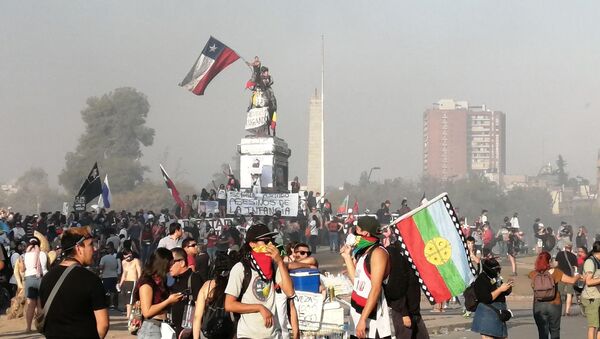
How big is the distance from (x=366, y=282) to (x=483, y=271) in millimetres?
3156

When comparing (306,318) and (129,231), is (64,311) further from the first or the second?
(129,231)

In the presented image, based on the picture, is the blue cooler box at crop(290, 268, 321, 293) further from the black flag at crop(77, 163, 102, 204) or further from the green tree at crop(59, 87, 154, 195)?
the green tree at crop(59, 87, 154, 195)

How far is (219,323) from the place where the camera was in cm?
1030

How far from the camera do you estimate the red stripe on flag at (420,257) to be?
11898 mm

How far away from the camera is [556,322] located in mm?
14836

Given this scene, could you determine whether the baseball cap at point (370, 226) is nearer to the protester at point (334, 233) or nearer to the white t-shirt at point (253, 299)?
the white t-shirt at point (253, 299)

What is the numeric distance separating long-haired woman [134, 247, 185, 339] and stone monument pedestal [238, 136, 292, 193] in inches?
1388

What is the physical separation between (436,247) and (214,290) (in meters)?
2.56

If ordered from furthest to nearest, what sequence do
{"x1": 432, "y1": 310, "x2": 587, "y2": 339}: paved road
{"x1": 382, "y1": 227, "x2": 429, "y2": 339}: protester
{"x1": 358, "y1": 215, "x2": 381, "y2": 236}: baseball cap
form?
{"x1": 432, "y1": 310, "x2": 587, "y2": 339}: paved road < {"x1": 382, "y1": 227, "x2": 429, "y2": 339}: protester < {"x1": 358, "y1": 215, "x2": 381, "y2": 236}: baseball cap

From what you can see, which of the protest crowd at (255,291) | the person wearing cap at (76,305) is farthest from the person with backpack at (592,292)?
the person wearing cap at (76,305)

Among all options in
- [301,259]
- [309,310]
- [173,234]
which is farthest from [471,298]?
[173,234]

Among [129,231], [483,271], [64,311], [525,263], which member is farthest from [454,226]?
[525,263]

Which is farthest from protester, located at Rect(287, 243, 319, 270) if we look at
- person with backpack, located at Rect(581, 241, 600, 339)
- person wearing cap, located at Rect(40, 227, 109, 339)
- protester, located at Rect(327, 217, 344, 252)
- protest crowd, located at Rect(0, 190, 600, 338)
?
protester, located at Rect(327, 217, 344, 252)

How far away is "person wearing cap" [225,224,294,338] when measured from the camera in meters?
9.52
